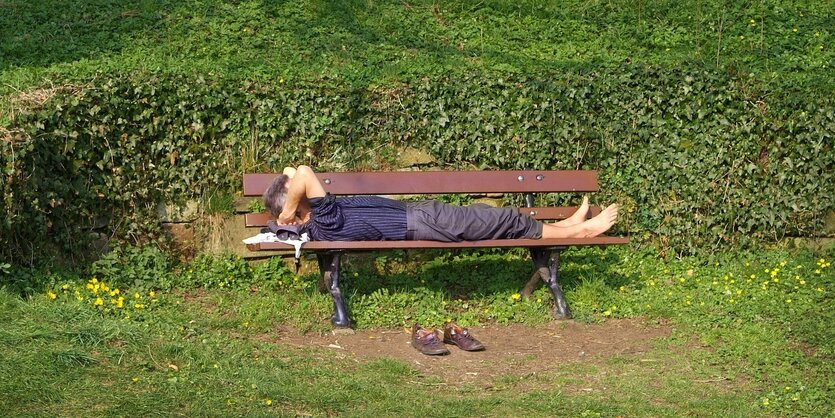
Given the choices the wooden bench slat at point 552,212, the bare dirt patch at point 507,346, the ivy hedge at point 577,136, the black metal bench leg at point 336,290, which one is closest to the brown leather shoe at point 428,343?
the bare dirt patch at point 507,346

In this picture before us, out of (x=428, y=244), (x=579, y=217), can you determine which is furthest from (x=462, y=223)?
(x=579, y=217)

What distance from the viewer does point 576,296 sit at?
7312 millimetres

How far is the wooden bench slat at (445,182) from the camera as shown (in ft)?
23.3

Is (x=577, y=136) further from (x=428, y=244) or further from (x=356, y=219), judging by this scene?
(x=356, y=219)

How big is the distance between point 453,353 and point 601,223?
1.37 meters

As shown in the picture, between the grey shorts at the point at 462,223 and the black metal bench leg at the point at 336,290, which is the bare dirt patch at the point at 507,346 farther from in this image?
the grey shorts at the point at 462,223

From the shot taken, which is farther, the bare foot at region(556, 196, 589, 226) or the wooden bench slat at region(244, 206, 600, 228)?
the wooden bench slat at region(244, 206, 600, 228)

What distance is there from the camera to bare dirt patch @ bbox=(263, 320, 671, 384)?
20.1ft

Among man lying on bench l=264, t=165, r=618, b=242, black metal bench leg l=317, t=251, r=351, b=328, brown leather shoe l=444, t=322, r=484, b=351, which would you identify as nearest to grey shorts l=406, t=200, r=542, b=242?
man lying on bench l=264, t=165, r=618, b=242

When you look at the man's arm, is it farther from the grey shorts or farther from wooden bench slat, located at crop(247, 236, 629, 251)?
the grey shorts

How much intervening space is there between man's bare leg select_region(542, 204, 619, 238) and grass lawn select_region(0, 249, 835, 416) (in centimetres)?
51

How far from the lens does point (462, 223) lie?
6762 millimetres

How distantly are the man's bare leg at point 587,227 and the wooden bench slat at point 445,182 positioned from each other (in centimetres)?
41

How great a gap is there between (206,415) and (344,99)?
3.48 m
